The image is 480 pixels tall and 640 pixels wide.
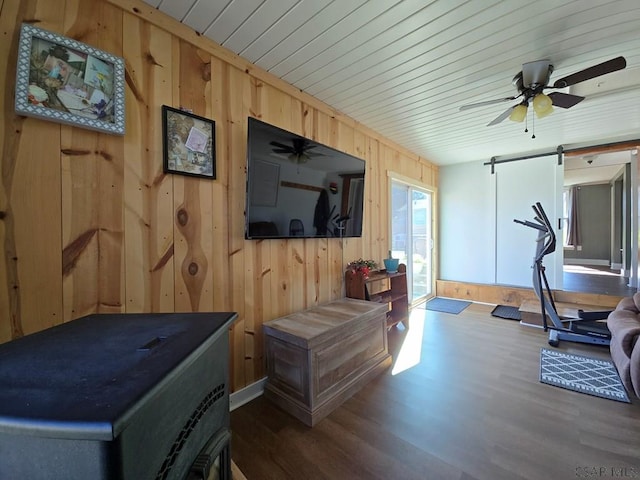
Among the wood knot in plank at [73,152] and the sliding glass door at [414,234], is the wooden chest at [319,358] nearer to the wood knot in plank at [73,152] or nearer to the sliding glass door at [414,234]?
the wood knot in plank at [73,152]

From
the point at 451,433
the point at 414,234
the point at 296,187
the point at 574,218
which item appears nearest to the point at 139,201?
the point at 296,187

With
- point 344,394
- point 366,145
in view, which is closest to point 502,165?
point 366,145

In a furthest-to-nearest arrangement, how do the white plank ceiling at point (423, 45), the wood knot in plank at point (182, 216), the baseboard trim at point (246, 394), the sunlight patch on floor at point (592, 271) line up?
1. the sunlight patch on floor at point (592, 271)
2. the baseboard trim at point (246, 394)
3. the wood knot in plank at point (182, 216)
4. the white plank ceiling at point (423, 45)

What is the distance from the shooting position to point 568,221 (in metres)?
7.77

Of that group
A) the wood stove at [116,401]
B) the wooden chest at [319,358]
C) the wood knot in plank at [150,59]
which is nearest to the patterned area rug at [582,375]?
the wooden chest at [319,358]

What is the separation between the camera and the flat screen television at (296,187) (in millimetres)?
1940

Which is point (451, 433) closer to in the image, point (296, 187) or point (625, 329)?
point (625, 329)

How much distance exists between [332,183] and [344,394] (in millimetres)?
1746

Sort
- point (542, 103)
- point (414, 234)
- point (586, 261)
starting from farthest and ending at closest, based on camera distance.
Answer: point (586, 261), point (414, 234), point (542, 103)

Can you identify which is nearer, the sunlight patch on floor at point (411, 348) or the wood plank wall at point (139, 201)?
the wood plank wall at point (139, 201)

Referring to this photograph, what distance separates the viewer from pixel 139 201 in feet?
5.05

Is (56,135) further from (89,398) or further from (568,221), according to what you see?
(568,221)

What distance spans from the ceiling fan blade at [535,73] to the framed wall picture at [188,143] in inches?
90.3

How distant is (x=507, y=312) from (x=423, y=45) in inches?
151
